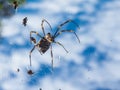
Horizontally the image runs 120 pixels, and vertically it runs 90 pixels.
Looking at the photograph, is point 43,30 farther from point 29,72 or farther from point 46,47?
point 29,72

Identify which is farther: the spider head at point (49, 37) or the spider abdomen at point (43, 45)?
the spider head at point (49, 37)

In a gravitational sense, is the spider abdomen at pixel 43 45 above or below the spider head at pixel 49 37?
below

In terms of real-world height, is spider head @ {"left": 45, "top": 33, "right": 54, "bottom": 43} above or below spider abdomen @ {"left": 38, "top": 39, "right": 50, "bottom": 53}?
above

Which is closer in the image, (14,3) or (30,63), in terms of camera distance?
(30,63)

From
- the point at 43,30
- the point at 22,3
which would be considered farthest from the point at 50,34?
the point at 22,3

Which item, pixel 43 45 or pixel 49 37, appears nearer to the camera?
pixel 43 45

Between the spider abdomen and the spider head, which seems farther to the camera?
the spider head

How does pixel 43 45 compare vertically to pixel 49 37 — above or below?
below

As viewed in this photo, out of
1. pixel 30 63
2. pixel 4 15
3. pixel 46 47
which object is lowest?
pixel 30 63
